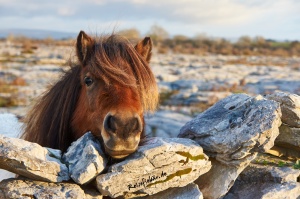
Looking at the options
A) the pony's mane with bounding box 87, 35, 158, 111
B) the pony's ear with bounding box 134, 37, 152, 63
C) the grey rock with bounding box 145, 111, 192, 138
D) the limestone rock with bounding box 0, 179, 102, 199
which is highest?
the pony's ear with bounding box 134, 37, 152, 63

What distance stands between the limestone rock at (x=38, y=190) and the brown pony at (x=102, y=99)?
427mm

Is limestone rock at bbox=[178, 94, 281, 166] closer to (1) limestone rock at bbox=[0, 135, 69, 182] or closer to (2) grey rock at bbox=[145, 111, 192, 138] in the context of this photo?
(1) limestone rock at bbox=[0, 135, 69, 182]

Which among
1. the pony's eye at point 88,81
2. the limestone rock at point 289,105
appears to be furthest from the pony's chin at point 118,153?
the limestone rock at point 289,105

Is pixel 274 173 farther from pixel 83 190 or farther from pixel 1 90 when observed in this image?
pixel 1 90

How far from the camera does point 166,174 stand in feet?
11.2

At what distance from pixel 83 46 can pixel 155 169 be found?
5.02 ft

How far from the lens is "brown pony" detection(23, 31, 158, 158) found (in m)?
3.19

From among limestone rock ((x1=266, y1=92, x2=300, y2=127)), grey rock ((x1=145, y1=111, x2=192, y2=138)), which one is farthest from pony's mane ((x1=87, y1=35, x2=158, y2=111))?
grey rock ((x1=145, y1=111, x2=192, y2=138))

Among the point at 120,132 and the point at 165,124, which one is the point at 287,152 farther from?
the point at 165,124

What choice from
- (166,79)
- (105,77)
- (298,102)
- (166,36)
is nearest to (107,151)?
(105,77)

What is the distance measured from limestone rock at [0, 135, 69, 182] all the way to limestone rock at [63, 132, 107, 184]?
0.35 ft

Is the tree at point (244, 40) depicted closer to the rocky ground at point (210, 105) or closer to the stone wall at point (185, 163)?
the rocky ground at point (210, 105)

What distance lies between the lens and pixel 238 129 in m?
3.67

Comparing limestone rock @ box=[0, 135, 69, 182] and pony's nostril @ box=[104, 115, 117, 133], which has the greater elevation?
pony's nostril @ box=[104, 115, 117, 133]
